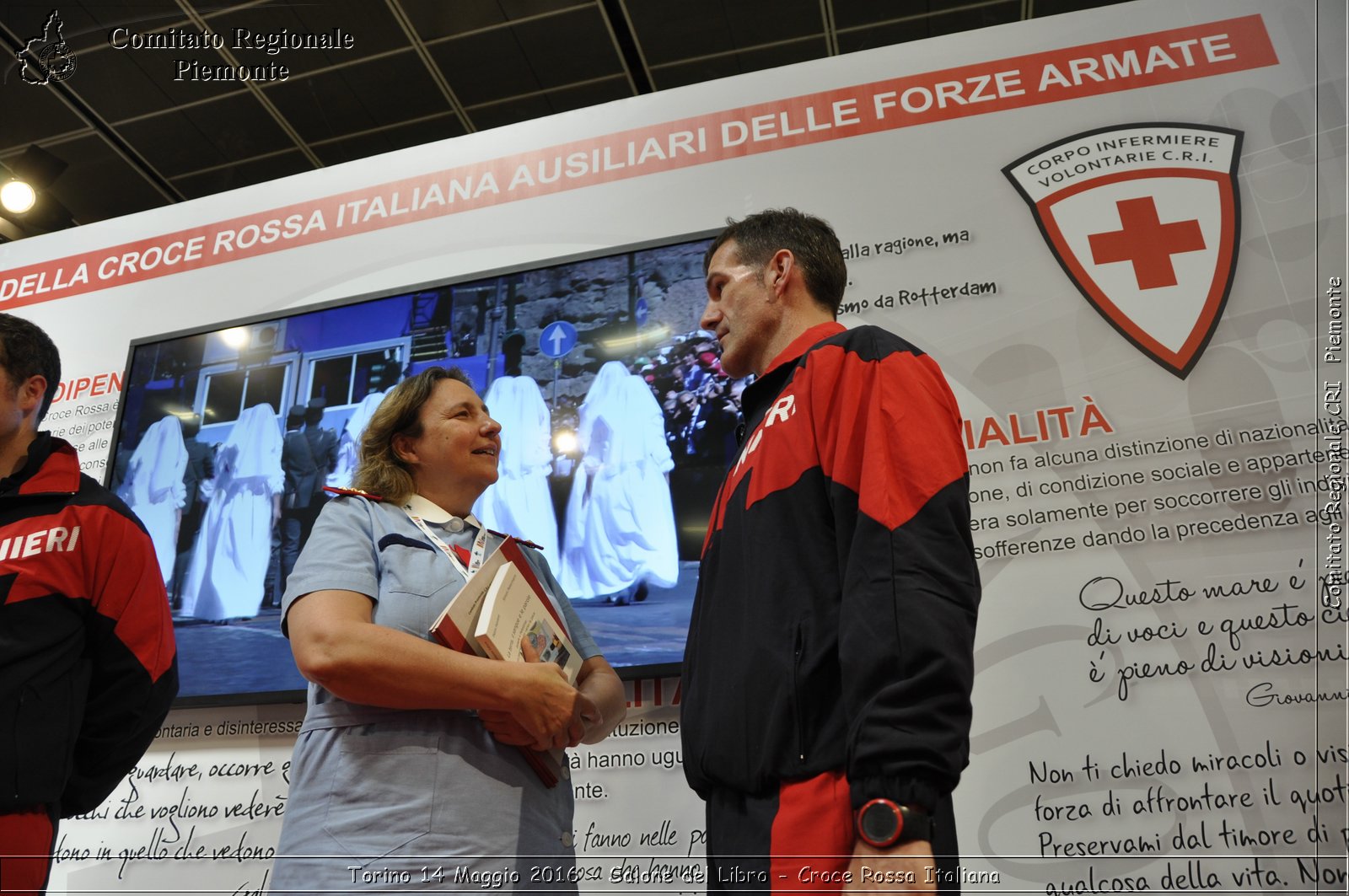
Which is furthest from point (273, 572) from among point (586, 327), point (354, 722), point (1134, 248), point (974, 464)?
point (1134, 248)

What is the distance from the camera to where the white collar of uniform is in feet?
6.16

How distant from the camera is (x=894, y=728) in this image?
1018 mm

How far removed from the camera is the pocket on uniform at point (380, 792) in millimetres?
1478

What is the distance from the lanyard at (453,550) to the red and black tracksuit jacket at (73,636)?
658 mm

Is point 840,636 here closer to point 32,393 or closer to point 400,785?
point 400,785

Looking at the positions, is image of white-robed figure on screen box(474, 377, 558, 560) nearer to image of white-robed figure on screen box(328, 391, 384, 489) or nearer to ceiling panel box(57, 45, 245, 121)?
image of white-robed figure on screen box(328, 391, 384, 489)

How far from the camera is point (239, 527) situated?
2.91m

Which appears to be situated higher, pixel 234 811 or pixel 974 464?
pixel 974 464

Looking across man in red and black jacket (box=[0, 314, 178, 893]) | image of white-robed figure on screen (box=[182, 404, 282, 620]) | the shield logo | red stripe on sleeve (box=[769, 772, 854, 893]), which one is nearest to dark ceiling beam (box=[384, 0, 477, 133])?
image of white-robed figure on screen (box=[182, 404, 282, 620])

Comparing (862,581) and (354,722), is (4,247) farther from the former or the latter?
(862,581)

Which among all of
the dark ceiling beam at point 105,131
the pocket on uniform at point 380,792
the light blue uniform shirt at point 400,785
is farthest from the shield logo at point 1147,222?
the dark ceiling beam at point 105,131

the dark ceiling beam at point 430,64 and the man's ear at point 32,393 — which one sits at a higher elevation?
the dark ceiling beam at point 430,64

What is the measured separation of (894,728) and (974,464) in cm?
151

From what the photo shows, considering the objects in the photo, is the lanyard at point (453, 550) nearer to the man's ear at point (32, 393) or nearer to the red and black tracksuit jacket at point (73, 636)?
the red and black tracksuit jacket at point (73, 636)
